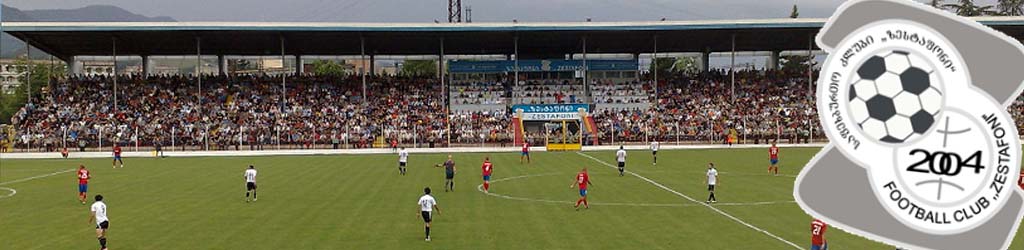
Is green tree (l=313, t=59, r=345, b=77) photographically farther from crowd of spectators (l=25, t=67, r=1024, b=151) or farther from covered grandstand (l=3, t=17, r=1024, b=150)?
crowd of spectators (l=25, t=67, r=1024, b=151)

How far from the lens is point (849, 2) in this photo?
4.96 m

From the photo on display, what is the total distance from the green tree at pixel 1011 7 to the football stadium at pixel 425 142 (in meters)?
52.2

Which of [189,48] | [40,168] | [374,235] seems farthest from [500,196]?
[189,48]

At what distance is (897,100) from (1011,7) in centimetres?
12824

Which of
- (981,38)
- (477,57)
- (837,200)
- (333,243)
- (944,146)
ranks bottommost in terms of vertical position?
(333,243)

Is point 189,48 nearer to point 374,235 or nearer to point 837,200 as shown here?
point 374,235

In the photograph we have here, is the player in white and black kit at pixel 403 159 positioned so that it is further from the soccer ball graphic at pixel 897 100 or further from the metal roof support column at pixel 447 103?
the soccer ball graphic at pixel 897 100

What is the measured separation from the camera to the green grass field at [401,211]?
62.6ft

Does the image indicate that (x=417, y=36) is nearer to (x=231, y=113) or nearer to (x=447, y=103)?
Result: (x=447, y=103)

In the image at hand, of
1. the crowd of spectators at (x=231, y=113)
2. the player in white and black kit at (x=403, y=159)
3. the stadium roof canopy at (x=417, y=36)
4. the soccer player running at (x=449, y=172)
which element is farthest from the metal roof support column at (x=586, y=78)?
the soccer player running at (x=449, y=172)

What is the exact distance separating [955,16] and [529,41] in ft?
227

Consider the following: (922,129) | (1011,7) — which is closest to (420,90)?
(922,129)

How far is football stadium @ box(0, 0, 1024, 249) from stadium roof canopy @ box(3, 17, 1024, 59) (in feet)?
0.82

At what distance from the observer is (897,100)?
4.74 meters
